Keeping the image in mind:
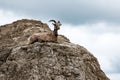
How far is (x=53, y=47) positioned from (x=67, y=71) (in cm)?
232

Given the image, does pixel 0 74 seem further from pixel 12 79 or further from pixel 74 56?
pixel 74 56

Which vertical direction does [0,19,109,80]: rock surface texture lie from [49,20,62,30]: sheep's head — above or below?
below

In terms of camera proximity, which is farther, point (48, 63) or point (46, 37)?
point (46, 37)

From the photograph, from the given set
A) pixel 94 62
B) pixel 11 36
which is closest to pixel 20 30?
pixel 11 36

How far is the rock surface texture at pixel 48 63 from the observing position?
37.4 m

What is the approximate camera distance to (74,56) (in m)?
38.8

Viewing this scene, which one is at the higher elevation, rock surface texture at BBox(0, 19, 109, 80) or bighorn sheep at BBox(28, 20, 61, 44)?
bighorn sheep at BBox(28, 20, 61, 44)

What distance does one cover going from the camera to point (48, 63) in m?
37.8

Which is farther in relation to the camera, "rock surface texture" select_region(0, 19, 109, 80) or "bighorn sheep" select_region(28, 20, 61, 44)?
"bighorn sheep" select_region(28, 20, 61, 44)

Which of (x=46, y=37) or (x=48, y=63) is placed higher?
(x=46, y=37)

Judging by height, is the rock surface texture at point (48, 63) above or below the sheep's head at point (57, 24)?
below

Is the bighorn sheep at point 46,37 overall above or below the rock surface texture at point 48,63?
above

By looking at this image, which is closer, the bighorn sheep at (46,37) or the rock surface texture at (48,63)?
the rock surface texture at (48,63)

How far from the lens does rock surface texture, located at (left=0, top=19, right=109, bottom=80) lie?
37.4 m
